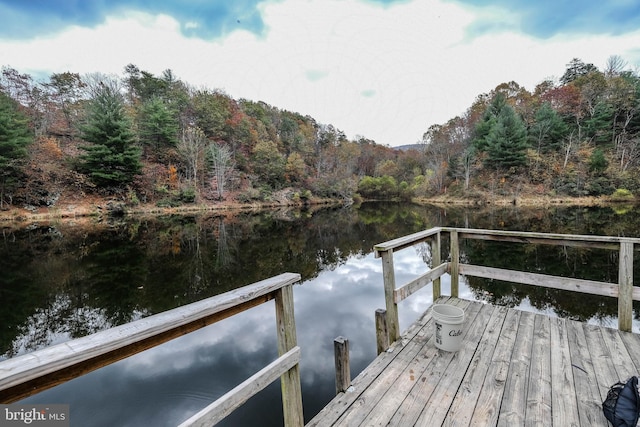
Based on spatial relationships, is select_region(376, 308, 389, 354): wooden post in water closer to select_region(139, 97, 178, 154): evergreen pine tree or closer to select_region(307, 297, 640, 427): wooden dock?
select_region(307, 297, 640, 427): wooden dock

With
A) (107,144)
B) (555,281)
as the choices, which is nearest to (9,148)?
(107,144)

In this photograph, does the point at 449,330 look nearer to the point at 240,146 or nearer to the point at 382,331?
the point at 382,331

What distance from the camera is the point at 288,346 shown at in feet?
4.94

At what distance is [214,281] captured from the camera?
604 centimetres

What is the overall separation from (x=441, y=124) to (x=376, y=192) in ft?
49.8

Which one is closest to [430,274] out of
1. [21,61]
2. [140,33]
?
[140,33]

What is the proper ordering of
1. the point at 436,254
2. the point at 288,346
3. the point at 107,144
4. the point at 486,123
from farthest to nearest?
the point at 486,123 < the point at 107,144 < the point at 436,254 < the point at 288,346

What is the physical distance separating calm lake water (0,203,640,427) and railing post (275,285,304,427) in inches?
48.1

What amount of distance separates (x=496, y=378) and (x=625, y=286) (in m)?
1.71

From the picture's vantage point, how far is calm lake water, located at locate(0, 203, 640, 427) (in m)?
2.83

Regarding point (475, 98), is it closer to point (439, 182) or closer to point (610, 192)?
point (439, 182)

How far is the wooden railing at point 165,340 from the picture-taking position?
0.66 m

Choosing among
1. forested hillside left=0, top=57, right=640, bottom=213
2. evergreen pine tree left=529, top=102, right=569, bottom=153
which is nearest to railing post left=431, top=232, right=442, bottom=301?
forested hillside left=0, top=57, right=640, bottom=213

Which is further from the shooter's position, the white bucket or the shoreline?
the shoreline
